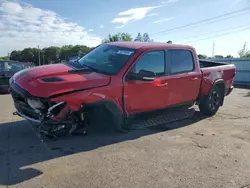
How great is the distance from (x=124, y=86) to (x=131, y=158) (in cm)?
141

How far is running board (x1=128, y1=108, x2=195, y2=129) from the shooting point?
5600mm

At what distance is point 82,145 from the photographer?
4605mm

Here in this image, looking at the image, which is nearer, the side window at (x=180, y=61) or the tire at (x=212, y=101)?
the side window at (x=180, y=61)

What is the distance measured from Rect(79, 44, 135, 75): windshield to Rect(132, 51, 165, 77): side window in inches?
9.6

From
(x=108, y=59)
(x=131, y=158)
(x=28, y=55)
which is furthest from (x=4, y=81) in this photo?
(x=28, y=55)

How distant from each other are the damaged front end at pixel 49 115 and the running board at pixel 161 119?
1.41m

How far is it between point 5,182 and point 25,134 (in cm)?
198

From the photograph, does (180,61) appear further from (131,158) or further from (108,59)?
(131,158)

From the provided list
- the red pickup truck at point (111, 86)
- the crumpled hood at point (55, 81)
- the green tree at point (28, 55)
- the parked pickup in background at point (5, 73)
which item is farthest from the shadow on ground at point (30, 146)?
the green tree at point (28, 55)

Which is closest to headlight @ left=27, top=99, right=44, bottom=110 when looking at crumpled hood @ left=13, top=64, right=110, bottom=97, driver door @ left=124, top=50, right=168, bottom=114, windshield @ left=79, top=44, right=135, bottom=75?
crumpled hood @ left=13, top=64, right=110, bottom=97

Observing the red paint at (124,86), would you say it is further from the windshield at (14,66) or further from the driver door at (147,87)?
the windshield at (14,66)

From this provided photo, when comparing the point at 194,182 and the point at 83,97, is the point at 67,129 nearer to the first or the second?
the point at 83,97

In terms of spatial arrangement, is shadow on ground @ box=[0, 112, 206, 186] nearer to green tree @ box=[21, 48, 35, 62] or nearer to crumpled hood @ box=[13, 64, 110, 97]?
crumpled hood @ box=[13, 64, 110, 97]

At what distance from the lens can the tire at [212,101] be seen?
702cm
